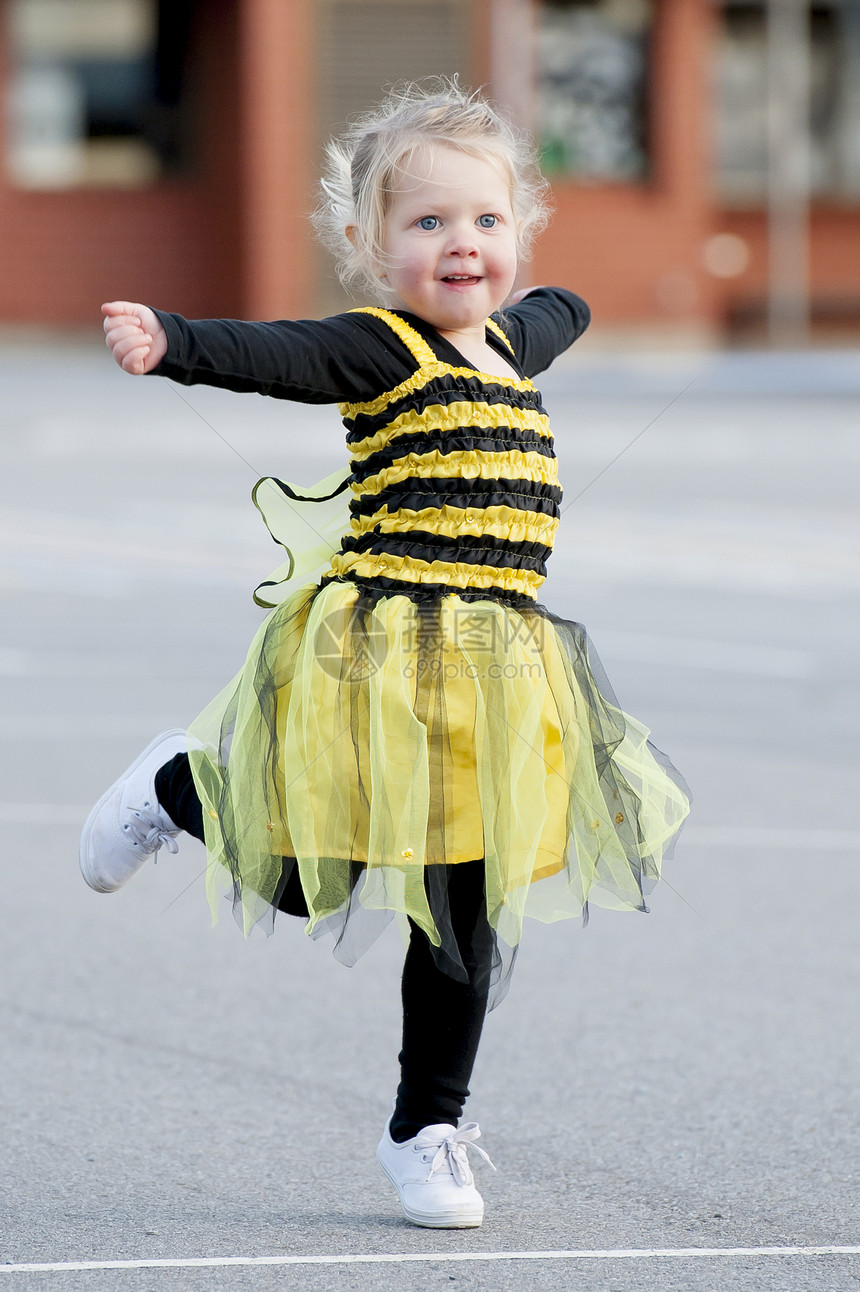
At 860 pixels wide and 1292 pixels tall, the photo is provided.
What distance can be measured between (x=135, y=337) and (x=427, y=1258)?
1.57 m

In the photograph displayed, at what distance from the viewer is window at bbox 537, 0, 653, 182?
30.0 metres

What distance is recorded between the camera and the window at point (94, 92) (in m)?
29.3

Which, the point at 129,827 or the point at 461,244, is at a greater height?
the point at 461,244

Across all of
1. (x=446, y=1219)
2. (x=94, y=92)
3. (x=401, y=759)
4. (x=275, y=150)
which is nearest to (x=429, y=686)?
(x=401, y=759)

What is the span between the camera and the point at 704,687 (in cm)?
843

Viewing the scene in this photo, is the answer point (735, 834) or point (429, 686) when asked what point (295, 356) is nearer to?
point (429, 686)

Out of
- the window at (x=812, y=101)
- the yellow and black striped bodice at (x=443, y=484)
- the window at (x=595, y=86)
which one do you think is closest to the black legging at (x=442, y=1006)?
the yellow and black striped bodice at (x=443, y=484)

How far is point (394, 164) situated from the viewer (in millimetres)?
3307

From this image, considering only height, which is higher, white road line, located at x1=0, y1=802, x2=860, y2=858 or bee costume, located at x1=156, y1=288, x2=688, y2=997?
bee costume, located at x1=156, y1=288, x2=688, y2=997

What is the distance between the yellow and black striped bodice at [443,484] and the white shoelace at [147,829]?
0.62 metres

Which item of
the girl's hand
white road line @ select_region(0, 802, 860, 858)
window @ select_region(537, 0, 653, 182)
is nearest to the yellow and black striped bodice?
the girl's hand

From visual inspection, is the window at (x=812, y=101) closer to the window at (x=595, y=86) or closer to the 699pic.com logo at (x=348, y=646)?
the window at (x=595, y=86)

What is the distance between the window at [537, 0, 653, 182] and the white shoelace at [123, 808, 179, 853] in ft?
90.0

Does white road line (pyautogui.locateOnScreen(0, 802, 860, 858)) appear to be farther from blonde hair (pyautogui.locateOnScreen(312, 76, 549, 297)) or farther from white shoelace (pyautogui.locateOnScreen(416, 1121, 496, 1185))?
blonde hair (pyautogui.locateOnScreen(312, 76, 549, 297))
